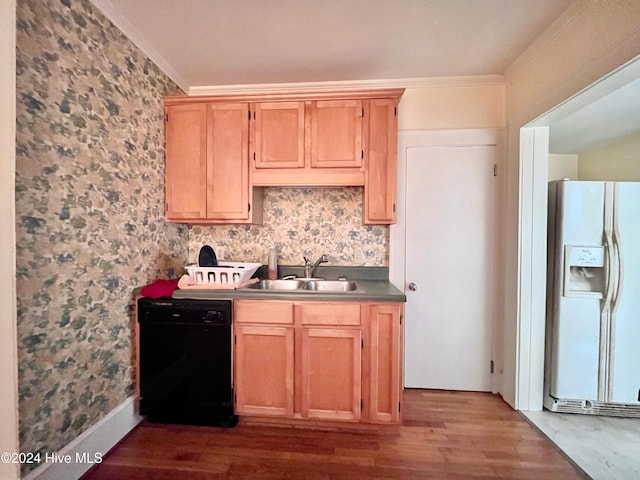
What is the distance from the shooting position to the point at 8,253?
42.2 inches

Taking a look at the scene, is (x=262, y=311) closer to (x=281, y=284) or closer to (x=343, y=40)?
(x=281, y=284)

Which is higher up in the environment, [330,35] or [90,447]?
[330,35]

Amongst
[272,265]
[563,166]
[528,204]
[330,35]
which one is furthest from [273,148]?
[563,166]

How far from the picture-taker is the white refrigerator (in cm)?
196

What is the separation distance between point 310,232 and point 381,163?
83 cm

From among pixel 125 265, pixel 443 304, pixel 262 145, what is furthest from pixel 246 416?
pixel 262 145

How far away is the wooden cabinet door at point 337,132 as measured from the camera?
2.05m

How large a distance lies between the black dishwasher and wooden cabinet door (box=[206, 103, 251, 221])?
75 centimetres

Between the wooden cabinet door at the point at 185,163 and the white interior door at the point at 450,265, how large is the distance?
1.66 meters

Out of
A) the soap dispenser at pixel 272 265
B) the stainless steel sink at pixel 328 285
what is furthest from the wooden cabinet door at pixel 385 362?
the soap dispenser at pixel 272 265

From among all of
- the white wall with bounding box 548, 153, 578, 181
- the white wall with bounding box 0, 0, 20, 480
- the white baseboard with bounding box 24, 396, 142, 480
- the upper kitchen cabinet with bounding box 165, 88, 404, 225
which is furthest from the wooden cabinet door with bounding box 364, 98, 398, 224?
the white wall with bounding box 548, 153, 578, 181

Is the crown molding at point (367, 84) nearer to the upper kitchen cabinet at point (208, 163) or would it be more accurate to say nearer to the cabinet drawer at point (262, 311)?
the upper kitchen cabinet at point (208, 163)

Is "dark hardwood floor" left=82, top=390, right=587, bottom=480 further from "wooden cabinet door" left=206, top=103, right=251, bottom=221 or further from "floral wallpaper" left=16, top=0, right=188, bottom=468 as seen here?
"wooden cabinet door" left=206, top=103, right=251, bottom=221

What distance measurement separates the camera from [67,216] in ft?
4.62
